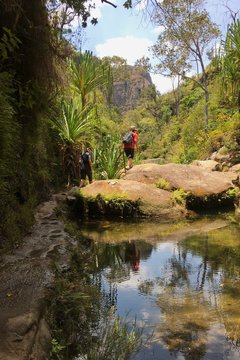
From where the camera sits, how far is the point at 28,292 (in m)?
3.76

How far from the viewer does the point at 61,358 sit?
3.16m

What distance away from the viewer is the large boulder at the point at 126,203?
9.45 meters

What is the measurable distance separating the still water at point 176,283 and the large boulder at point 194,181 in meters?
1.81

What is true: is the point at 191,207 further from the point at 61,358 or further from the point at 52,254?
the point at 61,358

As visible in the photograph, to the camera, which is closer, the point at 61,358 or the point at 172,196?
the point at 61,358

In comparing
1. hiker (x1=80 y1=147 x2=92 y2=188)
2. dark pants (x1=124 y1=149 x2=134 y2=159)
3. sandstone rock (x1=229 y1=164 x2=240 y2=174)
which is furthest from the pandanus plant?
sandstone rock (x1=229 y1=164 x2=240 y2=174)

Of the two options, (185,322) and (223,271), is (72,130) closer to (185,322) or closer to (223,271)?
(223,271)

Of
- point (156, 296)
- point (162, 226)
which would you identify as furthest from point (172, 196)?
point (156, 296)

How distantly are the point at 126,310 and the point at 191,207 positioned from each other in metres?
6.19

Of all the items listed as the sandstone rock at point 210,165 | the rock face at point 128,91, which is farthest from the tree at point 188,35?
the rock face at point 128,91

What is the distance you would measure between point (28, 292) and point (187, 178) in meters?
7.83

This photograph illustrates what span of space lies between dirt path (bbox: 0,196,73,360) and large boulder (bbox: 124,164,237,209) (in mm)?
5064

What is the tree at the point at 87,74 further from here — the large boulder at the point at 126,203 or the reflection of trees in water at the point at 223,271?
the reflection of trees in water at the point at 223,271

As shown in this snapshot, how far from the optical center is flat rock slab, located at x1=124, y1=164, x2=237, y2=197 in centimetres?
1054
